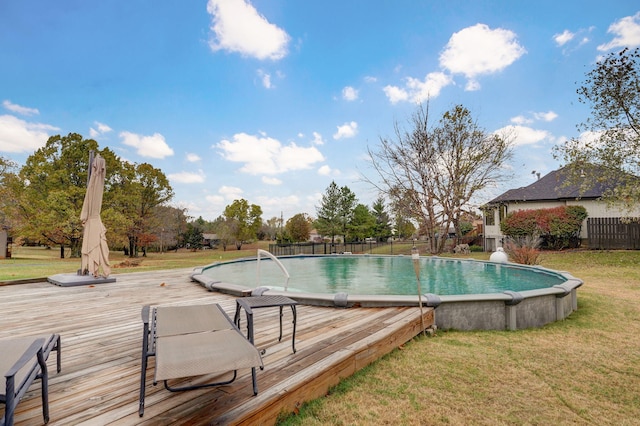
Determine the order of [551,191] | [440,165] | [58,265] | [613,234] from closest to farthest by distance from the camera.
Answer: [58,265]
[613,234]
[440,165]
[551,191]

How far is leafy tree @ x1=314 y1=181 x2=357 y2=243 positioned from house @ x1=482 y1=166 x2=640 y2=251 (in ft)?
47.8

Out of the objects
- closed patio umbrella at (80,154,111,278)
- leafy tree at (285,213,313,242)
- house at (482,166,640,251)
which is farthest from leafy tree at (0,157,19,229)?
house at (482,166,640,251)

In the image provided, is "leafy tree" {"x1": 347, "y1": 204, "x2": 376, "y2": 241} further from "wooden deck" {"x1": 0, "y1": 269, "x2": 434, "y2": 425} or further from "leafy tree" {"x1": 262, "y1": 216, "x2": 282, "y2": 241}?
"wooden deck" {"x1": 0, "y1": 269, "x2": 434, "y2": 425}

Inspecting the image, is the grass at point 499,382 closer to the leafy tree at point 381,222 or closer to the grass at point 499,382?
the grass at point 499,382

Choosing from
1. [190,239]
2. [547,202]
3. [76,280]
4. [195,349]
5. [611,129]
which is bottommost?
[190,239]

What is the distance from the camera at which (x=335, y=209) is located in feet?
113

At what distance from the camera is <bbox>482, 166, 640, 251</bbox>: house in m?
18.2

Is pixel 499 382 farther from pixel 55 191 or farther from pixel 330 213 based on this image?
pixel 330 213

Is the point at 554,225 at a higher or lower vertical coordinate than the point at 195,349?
higher

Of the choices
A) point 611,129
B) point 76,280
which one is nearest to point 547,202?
point 611,129

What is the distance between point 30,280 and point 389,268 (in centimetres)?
1042

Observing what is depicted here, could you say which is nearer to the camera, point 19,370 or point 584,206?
point 19,370

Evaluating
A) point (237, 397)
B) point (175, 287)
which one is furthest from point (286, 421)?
point (175, 287)

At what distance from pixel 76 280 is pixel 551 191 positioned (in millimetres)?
25519
